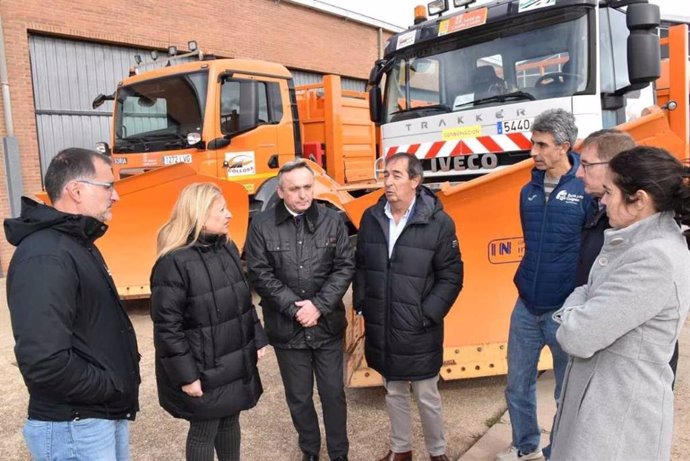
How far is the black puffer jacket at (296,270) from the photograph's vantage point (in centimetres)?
270

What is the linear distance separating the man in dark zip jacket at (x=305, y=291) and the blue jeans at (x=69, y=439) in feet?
3.44

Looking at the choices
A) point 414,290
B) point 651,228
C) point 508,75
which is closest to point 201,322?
point 414,290

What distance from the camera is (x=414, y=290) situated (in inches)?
104

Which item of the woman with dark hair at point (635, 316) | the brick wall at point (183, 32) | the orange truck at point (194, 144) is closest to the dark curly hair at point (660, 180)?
the woman with dark hair at point (635, 316)

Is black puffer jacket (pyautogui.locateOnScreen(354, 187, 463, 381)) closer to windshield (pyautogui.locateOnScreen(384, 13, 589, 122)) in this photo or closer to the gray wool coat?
the gray wool coat

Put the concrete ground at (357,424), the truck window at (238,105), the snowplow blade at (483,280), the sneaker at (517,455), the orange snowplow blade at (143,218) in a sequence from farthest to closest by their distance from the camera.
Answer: the truck window at (238,105), the orange snowplow blade at (143,218), the snowplow blade at (483,280), the concrete ground at (357,424), the sneaker at (517,455)

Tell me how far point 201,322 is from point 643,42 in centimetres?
355

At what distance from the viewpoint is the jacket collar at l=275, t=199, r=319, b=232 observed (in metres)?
2.75

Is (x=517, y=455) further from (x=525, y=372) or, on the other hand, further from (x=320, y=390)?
(x=320, y=390)

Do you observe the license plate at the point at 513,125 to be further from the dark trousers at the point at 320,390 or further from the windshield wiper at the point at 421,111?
the dark trousers at the point at 320,390

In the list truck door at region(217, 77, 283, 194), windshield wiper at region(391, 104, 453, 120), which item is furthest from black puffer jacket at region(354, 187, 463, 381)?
truck door at region(217, 77, 283, 194)

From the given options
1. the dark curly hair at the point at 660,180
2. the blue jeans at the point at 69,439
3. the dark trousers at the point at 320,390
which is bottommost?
the dark trousers at the point at 320,390

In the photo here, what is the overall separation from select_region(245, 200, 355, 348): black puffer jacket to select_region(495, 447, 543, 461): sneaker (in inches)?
42.2

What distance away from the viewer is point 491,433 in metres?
3.08
